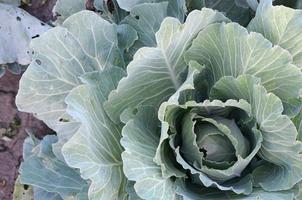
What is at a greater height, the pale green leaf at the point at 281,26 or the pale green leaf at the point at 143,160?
the pale green leaf at the point at 281,26

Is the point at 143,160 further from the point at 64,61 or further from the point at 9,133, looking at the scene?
the point at 9,133

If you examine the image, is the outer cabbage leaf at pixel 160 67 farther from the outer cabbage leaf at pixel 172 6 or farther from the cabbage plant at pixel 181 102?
the outer cabbage leaf at pixel 172 6

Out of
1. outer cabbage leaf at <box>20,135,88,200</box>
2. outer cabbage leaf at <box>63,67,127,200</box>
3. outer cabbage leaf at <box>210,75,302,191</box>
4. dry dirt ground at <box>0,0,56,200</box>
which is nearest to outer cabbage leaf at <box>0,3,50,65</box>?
dry dirt ground at <box>0,0,56,200</box>

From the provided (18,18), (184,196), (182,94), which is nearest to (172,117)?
(182,94)

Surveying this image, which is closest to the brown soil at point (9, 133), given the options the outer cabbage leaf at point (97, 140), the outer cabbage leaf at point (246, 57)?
the outer cabbage leaf at point (97, 140)

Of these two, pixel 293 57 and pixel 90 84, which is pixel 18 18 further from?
pixel 293 57
